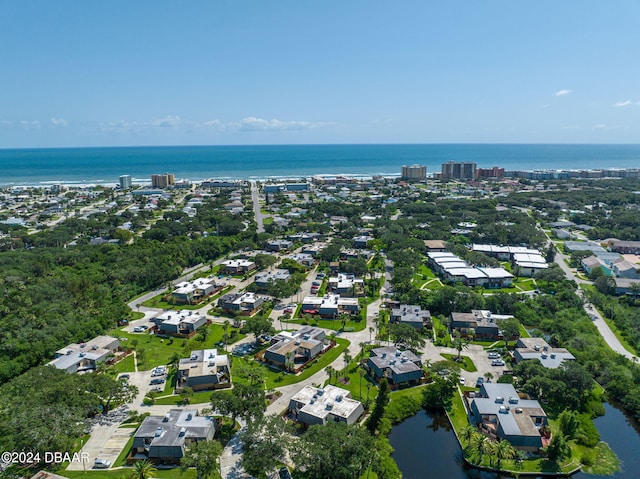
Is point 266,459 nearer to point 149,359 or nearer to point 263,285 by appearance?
point 149,359

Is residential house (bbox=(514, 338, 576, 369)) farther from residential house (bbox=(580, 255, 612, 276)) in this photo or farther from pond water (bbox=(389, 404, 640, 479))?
residential house (bbox=(580, 255, 612, 276))

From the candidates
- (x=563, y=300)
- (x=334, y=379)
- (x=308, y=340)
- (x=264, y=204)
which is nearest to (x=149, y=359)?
(x=308, y=340)

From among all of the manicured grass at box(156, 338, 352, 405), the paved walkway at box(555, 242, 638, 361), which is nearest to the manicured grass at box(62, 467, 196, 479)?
the manicured grass at box(156, 338, 352, 405)

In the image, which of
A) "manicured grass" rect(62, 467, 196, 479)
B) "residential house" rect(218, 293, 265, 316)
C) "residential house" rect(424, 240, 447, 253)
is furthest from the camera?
"residential house" rect(424, 240, 447, 253)

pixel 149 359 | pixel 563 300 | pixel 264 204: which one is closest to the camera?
pixel 149 359

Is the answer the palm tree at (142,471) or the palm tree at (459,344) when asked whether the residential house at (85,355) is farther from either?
the palm tree at (459,344)
